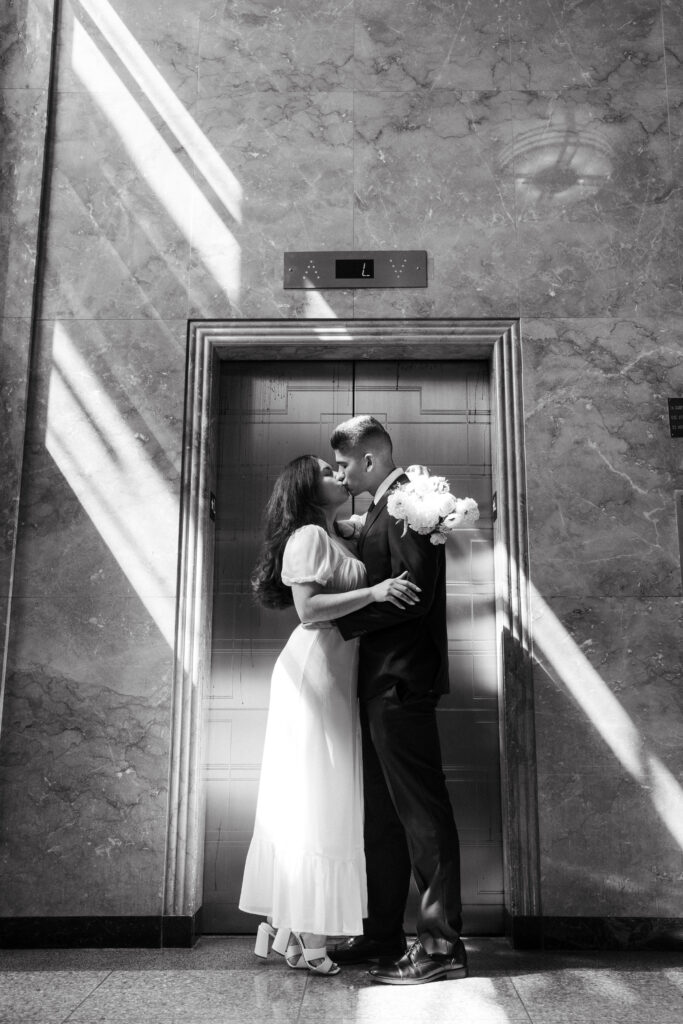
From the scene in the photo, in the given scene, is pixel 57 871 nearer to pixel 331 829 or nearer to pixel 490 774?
pixel 331 829

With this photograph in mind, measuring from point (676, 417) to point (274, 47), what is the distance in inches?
110

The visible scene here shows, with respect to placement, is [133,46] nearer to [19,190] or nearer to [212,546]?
[19,190]

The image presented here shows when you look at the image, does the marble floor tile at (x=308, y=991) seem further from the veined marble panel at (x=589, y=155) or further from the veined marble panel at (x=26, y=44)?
the veined marble panel at (x=26, y=44)

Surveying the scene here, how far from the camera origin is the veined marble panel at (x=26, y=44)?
4664mm

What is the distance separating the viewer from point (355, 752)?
3570 millimetres

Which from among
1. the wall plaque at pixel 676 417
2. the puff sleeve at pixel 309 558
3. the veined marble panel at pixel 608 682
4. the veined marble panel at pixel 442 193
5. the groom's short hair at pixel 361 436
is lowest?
the veined marble panel at pixel 608 682

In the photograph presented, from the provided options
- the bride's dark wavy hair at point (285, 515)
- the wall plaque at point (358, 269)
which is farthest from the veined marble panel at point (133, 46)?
the bride's dark wavy hair at point (285, 515)

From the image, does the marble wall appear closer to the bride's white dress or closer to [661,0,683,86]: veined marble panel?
[661,0,683,86]: veined marble panel

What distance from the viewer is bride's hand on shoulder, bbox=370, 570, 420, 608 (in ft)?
11.2

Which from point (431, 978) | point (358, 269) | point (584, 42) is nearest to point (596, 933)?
point (431, 978)

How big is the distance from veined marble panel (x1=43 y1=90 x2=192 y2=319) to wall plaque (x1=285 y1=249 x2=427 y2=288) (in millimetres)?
589

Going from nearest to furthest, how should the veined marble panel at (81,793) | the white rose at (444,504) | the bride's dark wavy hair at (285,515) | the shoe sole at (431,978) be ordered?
the shoe sole at (431,978)
the white rose at (444,504)
the bride's dark wavy hair at (285,515)
the veined marble panel at (81,793)

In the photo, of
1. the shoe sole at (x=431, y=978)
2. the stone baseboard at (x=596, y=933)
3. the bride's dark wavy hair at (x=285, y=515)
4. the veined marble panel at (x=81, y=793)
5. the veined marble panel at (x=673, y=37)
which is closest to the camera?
the shoe sole at (x=431, y=978)

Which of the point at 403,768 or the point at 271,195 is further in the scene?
the point at 271,195
